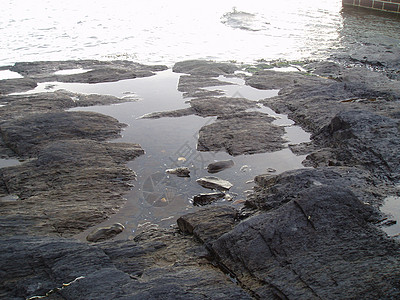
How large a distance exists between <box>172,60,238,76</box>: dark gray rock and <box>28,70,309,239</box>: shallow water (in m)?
1.01

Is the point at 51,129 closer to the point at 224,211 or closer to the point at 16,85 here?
the point at 16,85

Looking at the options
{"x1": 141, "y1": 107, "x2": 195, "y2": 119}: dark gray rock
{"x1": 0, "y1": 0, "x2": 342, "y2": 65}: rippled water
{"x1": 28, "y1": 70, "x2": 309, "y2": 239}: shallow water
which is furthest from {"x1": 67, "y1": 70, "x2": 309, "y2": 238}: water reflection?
{"x1": 0, "y1": 0, "x2": 342, "y2": 65}: rippled water

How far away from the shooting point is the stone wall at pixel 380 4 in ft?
41.0

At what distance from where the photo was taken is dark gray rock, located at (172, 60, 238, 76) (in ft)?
26.4

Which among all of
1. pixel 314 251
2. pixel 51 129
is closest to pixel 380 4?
pixel 51 129

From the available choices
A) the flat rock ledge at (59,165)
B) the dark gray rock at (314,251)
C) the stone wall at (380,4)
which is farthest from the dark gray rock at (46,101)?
the stone wall at (380,4)

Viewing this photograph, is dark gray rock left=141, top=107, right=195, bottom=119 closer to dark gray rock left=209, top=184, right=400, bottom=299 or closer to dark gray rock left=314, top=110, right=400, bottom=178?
dark gray rock left=314, top=110, right=400, bottom=178

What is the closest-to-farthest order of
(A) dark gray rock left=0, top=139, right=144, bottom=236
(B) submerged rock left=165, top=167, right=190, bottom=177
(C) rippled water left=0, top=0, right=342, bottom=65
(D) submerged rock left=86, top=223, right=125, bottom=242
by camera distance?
(D) submerged rock left=86, top=223, right=125, bottom=242
(A) dark gray rock left=0, top=139, right=144, bottom=236
(B) submerged rock left=165, top=167, right=190, bottom=177
(C) rippled water left=0, top=0, right=342, bottom=65

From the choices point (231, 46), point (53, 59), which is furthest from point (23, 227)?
point (231, 46)

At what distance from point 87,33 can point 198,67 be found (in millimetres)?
5793

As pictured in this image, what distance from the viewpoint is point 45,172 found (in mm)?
4215

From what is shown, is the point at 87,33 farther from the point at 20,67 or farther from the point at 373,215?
the point at 373,215

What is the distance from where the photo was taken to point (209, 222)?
10.6ft

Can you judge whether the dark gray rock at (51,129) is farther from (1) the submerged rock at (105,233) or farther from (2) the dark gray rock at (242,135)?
(1) the submerged rock at (105,233)
